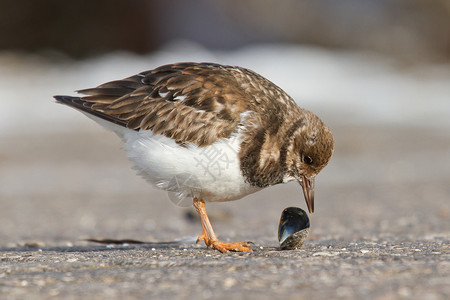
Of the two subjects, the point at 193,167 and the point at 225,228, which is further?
the point at 225,228

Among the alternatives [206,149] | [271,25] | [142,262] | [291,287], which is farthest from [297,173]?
[271,25]

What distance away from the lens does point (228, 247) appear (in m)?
3.71

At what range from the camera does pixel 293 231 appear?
3.60 m

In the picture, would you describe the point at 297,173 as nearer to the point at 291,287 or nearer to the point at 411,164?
the point at 291,287

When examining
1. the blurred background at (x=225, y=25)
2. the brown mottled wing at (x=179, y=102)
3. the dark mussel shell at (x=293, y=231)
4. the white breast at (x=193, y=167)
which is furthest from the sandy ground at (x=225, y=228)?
the blurred background at (x=225, y=25)

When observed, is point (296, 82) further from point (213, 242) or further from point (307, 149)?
point (213, 242)

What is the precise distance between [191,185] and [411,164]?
567 centimetres

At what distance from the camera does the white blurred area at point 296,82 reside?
1230 centimetres

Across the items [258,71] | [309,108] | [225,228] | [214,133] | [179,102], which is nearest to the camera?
[214,133]

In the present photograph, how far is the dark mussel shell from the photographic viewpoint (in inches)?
A: 140

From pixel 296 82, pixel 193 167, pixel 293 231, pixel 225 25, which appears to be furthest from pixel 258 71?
pixel 293 231

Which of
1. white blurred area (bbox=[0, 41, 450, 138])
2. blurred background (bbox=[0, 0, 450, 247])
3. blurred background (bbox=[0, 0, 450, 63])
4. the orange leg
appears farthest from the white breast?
blurred background (bbox=[0, 0, 450, 63])

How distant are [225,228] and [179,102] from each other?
1.72 metres

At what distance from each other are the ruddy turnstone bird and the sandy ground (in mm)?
427
